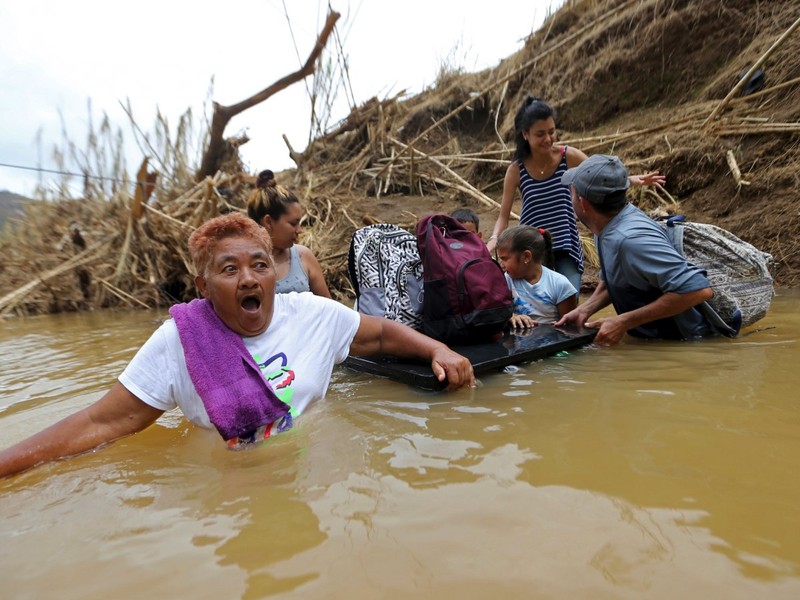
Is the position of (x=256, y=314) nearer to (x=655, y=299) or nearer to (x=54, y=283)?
(x=655, y=299)

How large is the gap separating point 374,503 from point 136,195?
727 centimetres

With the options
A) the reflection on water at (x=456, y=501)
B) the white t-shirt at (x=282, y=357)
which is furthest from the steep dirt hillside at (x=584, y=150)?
the white t-shirt at (x=282, y=357)

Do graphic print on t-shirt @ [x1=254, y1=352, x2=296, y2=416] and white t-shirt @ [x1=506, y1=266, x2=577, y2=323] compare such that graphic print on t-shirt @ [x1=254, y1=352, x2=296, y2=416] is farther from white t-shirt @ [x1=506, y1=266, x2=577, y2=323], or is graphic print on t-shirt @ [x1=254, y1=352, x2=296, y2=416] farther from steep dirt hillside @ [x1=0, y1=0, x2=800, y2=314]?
steep dirt hillside @ [x1=0, y1=0, x2=800, y2=314]

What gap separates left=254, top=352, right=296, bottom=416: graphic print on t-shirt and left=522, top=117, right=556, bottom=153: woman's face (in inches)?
101

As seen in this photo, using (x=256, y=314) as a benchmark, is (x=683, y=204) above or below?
above

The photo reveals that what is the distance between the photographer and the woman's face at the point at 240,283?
2.04 m

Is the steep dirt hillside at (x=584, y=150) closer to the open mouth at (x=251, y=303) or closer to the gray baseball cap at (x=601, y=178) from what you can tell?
the gray baseball cap at (x=601, y=178)

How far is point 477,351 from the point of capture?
285 centimetres

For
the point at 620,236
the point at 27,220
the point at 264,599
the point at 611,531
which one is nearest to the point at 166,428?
the point at 264,599

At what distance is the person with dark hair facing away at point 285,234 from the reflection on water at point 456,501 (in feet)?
3.88

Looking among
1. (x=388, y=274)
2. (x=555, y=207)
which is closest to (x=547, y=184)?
(x=555, y=207)

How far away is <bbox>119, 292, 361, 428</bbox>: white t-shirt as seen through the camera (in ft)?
6.39

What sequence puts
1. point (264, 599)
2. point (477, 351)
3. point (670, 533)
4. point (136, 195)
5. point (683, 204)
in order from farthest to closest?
point (136, 195) < point (683, 204) < point (477, 351) < point (670, 533) < point (264, 599)

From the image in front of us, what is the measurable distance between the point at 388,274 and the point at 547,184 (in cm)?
156
